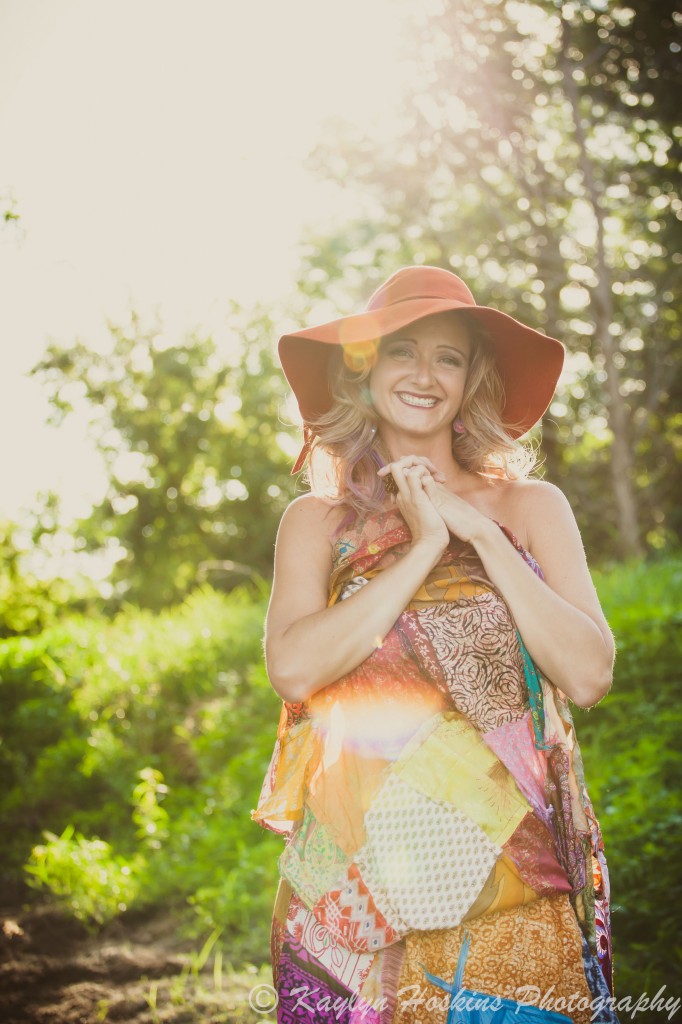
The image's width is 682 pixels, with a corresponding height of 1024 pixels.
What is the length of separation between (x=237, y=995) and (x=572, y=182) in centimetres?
1155

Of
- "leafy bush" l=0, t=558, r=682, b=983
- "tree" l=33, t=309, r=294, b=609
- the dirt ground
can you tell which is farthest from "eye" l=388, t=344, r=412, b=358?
"tree" l=33, t=309, r=294, b=609

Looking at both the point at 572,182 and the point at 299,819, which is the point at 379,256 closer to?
the point at 572,182

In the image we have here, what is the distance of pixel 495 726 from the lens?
200cm

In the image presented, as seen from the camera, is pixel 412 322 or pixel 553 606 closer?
pixel 553 606

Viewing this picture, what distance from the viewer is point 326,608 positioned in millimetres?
2094

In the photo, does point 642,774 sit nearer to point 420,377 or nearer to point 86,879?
point 420,377

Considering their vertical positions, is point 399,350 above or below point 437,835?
above

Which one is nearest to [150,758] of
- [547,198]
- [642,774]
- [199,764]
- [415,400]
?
[199,764]

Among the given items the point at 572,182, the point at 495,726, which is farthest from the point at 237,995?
the point at 572,182

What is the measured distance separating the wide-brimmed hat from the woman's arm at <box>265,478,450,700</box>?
456mm

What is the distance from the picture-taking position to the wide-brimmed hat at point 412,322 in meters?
2.35

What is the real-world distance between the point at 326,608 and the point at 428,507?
377 mm

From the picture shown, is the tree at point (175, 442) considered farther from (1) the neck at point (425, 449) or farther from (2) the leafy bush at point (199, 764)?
(1) the neck at point (425, 449)

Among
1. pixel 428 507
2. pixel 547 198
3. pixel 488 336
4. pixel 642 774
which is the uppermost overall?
pixel 547 198
